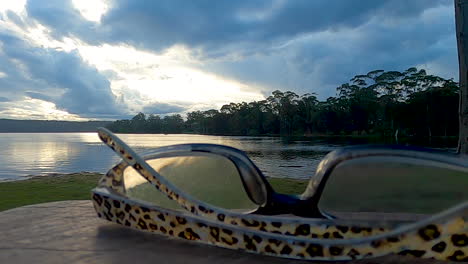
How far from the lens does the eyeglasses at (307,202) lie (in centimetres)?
193

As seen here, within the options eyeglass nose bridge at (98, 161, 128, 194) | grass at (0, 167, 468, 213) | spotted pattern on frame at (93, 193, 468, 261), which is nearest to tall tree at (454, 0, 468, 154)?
grass at (0, 167, 468, 213)

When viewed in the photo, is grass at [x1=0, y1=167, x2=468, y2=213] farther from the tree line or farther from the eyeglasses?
the tree line

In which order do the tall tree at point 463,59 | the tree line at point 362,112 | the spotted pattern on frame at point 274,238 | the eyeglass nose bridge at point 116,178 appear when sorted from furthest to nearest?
1. the tree line at point 362,112
2. the tall tree at point 463,59
3. the eyeglass nose bridge at point 116,178
4. the spotted pattern on frame at point 274,238

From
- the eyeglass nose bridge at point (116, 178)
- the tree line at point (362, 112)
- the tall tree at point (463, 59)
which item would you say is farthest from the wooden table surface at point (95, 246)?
the tree line at point (362, 112)

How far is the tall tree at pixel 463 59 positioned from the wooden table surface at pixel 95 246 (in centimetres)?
328

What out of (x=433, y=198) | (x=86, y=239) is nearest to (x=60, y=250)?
(x=86, y=239)

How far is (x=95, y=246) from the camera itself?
2.56 m

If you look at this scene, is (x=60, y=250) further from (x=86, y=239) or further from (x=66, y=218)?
(x=66, y=218)

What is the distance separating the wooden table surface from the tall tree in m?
3.28

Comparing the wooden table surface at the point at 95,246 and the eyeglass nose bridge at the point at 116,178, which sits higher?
the eyeglass nose bridge at the point at 116,178

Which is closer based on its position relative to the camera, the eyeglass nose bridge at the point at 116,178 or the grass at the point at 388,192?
the grass at the point at 388,192

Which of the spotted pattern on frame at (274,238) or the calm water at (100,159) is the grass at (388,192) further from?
the calm water at (100,159)

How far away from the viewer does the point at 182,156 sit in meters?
2.96

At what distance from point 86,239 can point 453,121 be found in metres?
56.1
